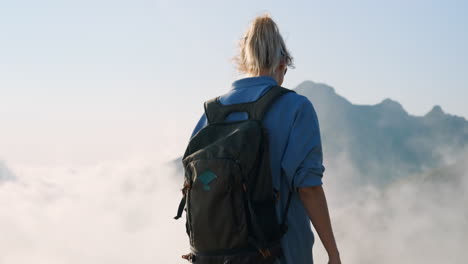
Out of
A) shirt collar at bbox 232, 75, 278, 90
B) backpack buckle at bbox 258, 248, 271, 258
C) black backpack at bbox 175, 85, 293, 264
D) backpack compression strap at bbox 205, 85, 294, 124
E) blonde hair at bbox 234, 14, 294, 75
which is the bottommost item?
backpack buckle at bbox 258, 248, 271, 258

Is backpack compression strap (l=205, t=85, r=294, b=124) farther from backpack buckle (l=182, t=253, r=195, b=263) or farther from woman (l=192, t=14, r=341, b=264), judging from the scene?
backpack buckle (l=182, t=253, r=195, b=263)

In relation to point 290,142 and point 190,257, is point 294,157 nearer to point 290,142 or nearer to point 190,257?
point 290,142

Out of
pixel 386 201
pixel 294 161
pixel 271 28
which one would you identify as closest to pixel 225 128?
pixel 294 161

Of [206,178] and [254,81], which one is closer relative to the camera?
[206,178]

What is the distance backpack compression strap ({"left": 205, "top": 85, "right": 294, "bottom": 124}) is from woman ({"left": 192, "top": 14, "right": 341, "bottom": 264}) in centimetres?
3

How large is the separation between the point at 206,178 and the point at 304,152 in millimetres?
550

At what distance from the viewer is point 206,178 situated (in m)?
2.82

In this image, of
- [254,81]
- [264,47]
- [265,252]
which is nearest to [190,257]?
[265,252]

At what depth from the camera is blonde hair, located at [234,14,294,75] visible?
301 cm

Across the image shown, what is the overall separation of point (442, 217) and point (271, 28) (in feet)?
578

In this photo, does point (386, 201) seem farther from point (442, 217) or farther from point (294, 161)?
point (294, 161)

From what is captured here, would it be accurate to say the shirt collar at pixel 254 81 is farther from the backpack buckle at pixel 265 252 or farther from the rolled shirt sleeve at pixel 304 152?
the backpack buckle at pixel 265 252

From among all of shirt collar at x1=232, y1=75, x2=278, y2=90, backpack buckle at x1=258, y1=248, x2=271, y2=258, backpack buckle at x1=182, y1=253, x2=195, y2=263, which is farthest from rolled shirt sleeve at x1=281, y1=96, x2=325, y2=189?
backpack buckle at x1=182, y1=253, x2=195, y2=263

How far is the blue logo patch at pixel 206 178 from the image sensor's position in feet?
9.18
